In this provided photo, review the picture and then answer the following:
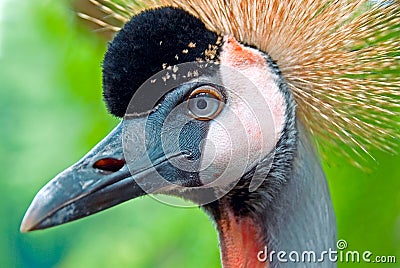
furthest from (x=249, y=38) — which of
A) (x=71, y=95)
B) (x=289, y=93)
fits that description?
(x=71, y=95)

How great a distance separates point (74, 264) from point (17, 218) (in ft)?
1.43

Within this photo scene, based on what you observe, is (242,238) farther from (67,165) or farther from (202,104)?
(67,165)

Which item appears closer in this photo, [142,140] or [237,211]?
[142,140]

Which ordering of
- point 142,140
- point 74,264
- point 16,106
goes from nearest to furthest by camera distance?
point 142,140 < point 74,264 < point 16,106

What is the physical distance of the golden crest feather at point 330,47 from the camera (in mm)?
1122

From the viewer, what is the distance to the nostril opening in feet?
3.22

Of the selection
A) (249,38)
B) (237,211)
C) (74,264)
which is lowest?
(74,264)

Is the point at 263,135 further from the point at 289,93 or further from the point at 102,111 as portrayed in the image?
the point at 102,111

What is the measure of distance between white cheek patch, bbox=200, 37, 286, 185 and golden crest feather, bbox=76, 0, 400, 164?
41 millimetres

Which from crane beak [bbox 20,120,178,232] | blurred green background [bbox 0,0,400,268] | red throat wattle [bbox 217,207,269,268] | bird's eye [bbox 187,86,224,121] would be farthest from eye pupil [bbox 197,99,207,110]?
blurred green background [bbox 0,0,400,268]

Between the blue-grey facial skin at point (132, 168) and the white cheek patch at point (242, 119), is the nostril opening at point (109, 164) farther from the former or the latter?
the white cheek patch at point (242, 119)

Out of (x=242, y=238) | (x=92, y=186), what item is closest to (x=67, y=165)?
(x=242, y=238)

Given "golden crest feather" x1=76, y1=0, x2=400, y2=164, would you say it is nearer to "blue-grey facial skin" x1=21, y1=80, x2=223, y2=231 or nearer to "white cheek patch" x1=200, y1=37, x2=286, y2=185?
"white cheek patch" x1=200, y1=37, x2=286, y2=185

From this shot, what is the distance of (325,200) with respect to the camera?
46.8 inches
